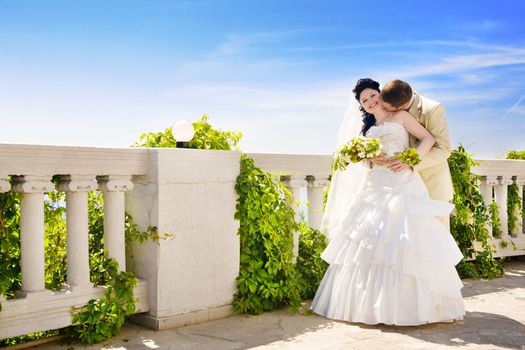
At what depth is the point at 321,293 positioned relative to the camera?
548 centimetres

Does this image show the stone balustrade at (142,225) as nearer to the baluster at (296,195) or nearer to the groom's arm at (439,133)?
the baluster at (296,195)

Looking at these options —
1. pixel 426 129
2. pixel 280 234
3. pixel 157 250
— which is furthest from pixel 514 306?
pixel 157 250

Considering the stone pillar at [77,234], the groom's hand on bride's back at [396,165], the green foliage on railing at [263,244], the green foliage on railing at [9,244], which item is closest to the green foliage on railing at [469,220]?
the groom's hand on bride's back at [396,165]

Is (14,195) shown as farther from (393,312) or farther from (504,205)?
(504,205)

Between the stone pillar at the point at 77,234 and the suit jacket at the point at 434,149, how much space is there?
8.80ft

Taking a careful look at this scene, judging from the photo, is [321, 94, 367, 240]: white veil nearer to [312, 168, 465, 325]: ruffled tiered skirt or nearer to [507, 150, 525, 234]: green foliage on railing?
[312, 168, 465, 325]: ruffled tiered skirt

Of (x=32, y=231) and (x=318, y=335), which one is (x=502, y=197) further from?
(x=32, y=231)

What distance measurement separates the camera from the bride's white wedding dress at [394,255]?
4926mm

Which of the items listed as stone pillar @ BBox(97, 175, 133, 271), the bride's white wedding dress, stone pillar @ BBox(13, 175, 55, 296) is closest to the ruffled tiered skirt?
the bride's white wedding dress

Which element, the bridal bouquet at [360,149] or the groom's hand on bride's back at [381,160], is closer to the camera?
the bridal bouquet at [360,149]

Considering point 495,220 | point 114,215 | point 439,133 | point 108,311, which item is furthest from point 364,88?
point 495,220

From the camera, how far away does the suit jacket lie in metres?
5.30

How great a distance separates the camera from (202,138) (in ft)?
18.0

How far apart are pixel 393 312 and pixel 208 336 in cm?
143
